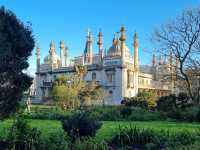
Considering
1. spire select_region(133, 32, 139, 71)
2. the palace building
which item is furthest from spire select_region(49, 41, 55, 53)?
spire select_region(133, 32, 139, 71)

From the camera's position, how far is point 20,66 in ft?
31.0

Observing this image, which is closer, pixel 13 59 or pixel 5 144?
pixel 13 59

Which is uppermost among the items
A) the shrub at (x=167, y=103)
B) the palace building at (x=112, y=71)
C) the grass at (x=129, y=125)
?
the palace building at (x=112, y=71)

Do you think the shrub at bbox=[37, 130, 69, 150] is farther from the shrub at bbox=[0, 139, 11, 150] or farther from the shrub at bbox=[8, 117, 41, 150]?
the shrub at bbox=[0, 139, 11, 150]

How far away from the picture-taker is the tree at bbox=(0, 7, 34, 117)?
902 centimetres

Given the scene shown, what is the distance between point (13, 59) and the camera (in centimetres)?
926

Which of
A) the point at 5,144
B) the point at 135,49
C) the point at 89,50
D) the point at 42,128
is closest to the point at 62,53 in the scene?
the point at 89,50

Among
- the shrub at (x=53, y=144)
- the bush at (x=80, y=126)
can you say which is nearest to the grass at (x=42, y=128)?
the bush at (x=80, y=126)

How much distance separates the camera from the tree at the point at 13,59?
902 centimetres

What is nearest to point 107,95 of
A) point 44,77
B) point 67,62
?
point 44,77

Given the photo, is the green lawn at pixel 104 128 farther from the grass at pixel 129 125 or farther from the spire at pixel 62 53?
the spire at pixel 62 53

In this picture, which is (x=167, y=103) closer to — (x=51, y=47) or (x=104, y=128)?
(x=104, y=128)

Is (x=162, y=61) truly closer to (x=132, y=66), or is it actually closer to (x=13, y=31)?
(x=13, y=31)

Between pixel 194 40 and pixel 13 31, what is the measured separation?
24359mm
